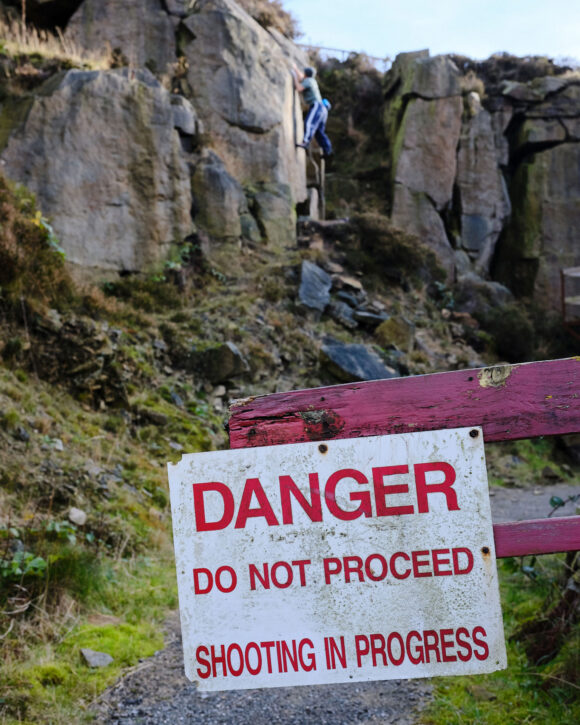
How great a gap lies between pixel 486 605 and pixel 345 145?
69.2 ft

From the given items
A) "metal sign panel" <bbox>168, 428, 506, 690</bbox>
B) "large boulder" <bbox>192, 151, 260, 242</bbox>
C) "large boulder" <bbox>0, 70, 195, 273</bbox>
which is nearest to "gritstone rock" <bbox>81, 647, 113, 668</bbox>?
"metal sign panel" <bbox>168, 428, 506, 690</bbox>

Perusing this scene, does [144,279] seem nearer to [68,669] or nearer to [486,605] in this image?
[68,669]

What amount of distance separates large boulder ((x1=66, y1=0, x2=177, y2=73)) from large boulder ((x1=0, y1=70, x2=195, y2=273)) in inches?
104

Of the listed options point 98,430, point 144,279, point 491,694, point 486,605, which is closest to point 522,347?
point 144,279

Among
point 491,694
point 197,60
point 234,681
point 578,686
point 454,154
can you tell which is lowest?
point 491,694

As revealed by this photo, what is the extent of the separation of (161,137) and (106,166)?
1.33 metres

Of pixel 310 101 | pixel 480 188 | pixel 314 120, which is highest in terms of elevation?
pixel 310 101

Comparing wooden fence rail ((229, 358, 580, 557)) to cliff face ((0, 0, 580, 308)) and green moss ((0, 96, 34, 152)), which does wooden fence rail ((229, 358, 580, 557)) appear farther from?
green moss ((0, 96, 34, 152))

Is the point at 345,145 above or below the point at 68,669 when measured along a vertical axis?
above

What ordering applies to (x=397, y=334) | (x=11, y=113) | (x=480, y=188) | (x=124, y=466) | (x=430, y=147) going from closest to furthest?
(x=124, y=466)
(x=11, y=113)
(x=397, y=334)
(x=430, y=147)
(x=480, y=188)

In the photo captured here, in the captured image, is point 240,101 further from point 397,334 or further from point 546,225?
point 546,225

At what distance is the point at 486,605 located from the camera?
191 centimetres

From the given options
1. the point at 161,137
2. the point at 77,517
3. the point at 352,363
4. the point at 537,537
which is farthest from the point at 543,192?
the point at 537,537

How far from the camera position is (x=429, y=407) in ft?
6.65
